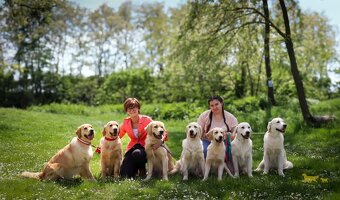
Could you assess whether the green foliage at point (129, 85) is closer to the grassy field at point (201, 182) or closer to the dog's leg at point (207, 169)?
the grassy field at point (201, 182)

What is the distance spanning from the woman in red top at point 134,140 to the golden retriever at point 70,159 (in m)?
0.71

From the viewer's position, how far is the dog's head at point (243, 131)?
7016 mm

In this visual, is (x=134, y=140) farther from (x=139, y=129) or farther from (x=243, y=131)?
(x=243, y=131)

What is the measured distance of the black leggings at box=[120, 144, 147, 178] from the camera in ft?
24.4

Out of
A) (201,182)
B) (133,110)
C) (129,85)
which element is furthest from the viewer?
(129,85)

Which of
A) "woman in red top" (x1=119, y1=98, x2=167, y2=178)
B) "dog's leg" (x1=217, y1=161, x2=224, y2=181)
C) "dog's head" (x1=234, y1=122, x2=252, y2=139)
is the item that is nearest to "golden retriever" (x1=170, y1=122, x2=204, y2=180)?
"dog's leg" (x1=217, y1=161, x2=224, y2=181)

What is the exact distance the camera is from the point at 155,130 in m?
7.14

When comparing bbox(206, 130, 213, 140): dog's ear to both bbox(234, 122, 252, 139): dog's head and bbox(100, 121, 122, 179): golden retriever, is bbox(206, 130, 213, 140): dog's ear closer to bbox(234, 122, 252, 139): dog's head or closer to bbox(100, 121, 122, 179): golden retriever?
bbox(234, 122, 252, 139): dog's head

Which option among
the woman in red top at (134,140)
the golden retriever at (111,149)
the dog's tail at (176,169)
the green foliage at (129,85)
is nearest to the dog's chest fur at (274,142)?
the dog's tail at (176,169)

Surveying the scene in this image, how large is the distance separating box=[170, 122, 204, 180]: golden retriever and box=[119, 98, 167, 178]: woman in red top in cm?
56

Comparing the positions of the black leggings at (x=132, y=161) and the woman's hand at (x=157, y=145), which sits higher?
the woman's hand at (x=157, y=145)

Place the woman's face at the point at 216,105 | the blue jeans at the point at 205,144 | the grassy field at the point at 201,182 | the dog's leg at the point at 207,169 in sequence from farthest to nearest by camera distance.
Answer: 1. the woman's face at the point at 216,105
2. the blue jeans at the point at 205,144
3. the dog's leg at the point at 207,169
4. the grassy field at the point at 201,182

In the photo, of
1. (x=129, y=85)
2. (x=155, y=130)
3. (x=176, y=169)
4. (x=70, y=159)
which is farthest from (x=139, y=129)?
(x=129, y=85)

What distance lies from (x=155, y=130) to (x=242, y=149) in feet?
5.17
